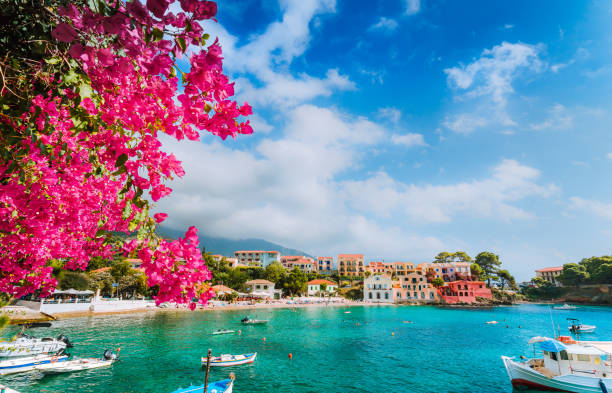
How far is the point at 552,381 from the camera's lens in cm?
1742

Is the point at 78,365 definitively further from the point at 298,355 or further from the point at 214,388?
the point at 298,355

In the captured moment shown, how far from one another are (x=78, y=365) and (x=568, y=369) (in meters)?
30.9

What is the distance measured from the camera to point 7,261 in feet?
16.6

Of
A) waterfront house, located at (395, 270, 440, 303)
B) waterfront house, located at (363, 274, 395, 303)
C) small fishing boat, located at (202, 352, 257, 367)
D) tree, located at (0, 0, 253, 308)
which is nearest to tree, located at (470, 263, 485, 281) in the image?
waterfront house, located at (395, 270, 440, 303)

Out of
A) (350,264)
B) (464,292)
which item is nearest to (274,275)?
(350,264)

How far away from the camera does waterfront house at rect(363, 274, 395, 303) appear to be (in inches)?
3430

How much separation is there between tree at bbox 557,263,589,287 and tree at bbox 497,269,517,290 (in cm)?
1377

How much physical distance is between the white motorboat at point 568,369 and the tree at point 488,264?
295 feet

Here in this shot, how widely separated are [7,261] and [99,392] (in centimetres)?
1606

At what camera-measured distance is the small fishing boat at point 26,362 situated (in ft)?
59.9

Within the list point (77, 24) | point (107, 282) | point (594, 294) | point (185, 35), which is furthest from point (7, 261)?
point (594, 294)

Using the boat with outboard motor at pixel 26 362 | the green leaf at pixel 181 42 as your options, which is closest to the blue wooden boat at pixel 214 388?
the boat with outboard motor at pixel 26 362

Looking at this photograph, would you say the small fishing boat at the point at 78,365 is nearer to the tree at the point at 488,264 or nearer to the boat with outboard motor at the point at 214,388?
the boat with outboard motor at the point at 214,388

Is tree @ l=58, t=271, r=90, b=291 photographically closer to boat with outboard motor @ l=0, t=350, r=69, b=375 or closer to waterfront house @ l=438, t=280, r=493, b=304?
boat with outboard motor @ l=0, t=350, r=69, b=375
